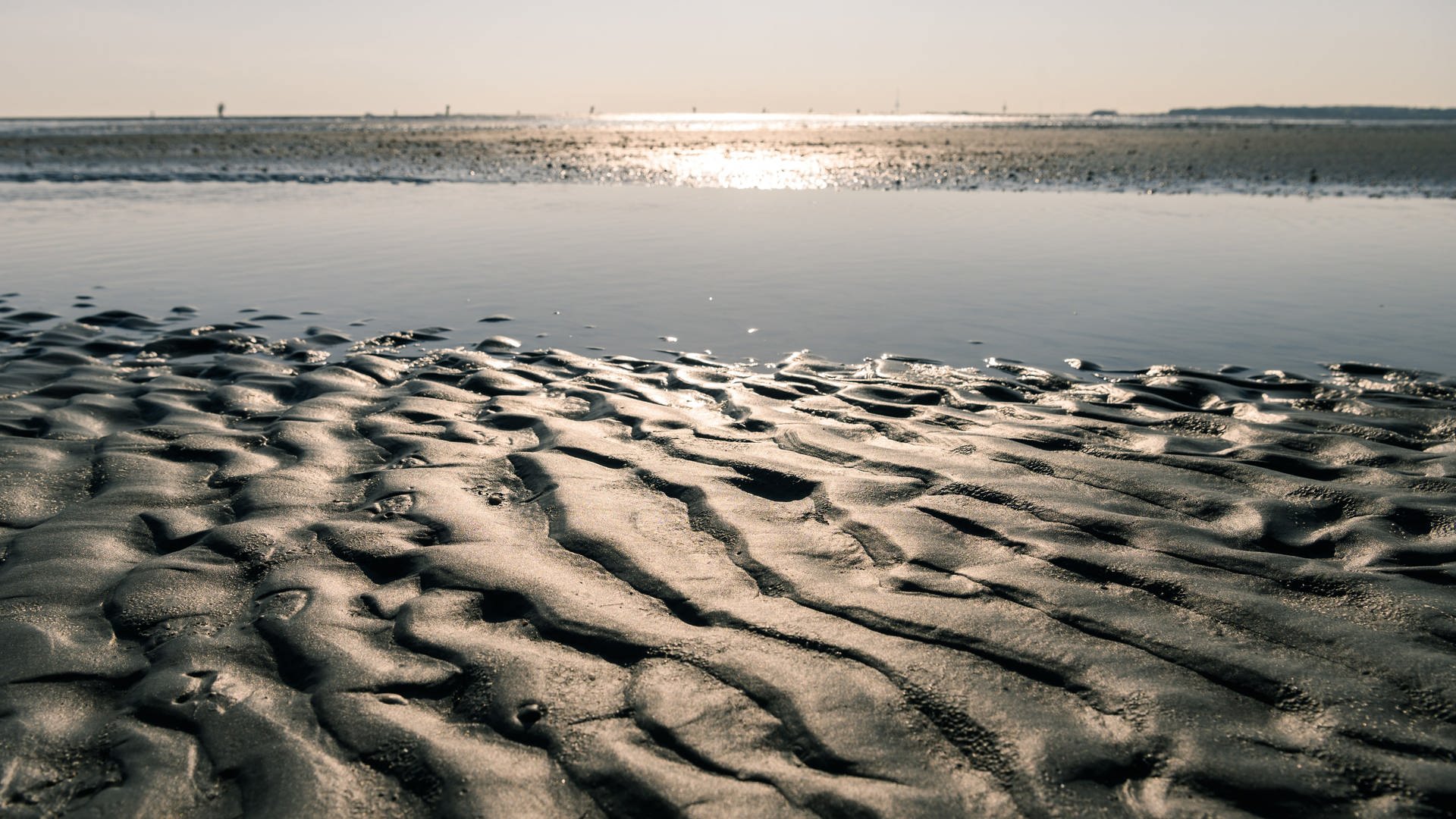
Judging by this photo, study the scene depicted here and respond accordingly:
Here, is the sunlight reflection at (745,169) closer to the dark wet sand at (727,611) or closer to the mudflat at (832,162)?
the mudflat at (832,162)

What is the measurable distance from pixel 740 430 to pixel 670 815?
3676 millimetres

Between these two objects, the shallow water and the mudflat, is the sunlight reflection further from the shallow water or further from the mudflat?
the shallow water

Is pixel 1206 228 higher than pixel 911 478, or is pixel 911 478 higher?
pixel 1206 228

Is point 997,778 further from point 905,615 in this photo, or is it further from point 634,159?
point 634,159

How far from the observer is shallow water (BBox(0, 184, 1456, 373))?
939 centimetres

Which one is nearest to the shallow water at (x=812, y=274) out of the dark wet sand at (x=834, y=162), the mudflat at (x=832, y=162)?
the mudflat at (x=832, y=162)

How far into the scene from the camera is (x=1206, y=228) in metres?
17.8

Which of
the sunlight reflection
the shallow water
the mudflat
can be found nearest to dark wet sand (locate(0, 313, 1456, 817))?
the shallow water

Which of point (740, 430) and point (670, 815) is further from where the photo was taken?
point (740, 430)

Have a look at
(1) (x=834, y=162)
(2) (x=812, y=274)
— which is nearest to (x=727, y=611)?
(2) (x=812, y=274)

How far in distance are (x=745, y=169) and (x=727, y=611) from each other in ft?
115

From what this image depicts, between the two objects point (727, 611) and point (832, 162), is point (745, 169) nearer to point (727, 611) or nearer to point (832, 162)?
point (832, 162)

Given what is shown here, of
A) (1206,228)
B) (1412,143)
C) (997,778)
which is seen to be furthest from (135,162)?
(1412,143)

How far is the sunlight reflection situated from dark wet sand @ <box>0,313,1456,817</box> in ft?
76.5
